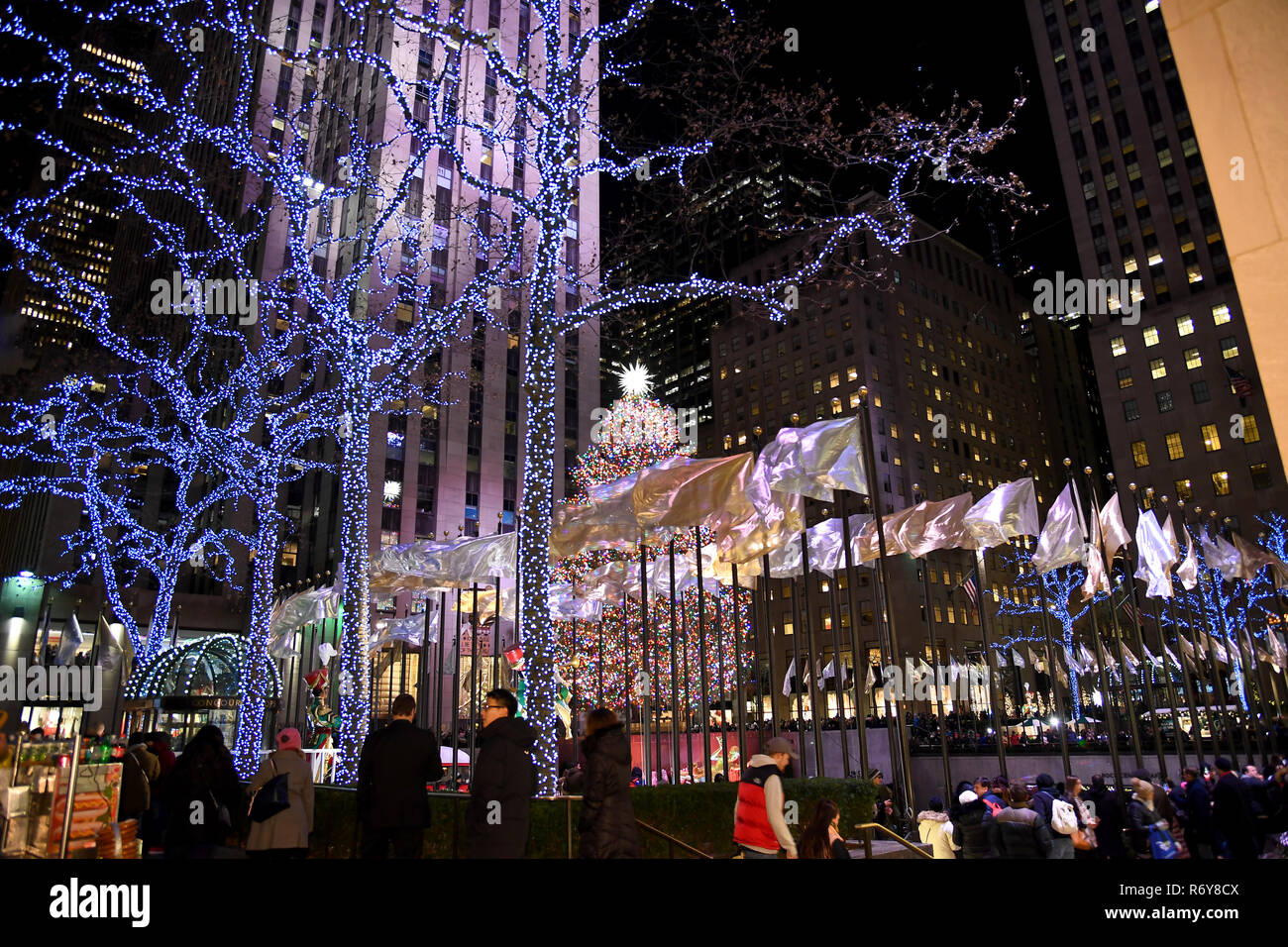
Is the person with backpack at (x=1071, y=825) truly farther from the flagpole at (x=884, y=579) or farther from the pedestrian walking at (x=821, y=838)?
the pedestrian walking at (x=821, y=838)

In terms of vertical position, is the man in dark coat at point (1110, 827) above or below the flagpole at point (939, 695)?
below

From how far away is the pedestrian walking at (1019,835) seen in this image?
28.9 feet

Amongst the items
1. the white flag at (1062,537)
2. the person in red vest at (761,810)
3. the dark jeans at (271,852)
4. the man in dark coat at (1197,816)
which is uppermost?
the white flag at (1062,537)

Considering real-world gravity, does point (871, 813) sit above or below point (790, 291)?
below

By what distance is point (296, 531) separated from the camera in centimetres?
6350

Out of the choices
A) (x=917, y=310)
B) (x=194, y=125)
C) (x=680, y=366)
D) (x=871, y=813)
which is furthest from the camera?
(x=680, y=366)

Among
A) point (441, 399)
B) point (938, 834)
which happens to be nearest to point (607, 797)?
point (938, 834)

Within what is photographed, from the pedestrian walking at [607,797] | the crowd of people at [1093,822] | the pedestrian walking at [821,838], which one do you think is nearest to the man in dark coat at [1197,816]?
the crowd of people at [1093,822]

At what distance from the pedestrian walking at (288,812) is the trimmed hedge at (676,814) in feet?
7.18

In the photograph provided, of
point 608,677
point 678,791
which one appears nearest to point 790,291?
point 678,791

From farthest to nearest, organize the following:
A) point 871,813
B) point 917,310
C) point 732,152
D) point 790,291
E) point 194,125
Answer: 1. point 917,310
2. point 194,125
3. point 732,152
4. point 790,291
5. point 871,813

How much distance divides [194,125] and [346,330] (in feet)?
17.2

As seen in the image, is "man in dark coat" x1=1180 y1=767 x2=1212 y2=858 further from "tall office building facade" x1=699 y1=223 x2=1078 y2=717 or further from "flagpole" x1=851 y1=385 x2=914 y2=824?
"tall office building facade" x1=699 y1=223 x2=1078 y2=717

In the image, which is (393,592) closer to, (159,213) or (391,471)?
(391,471)
